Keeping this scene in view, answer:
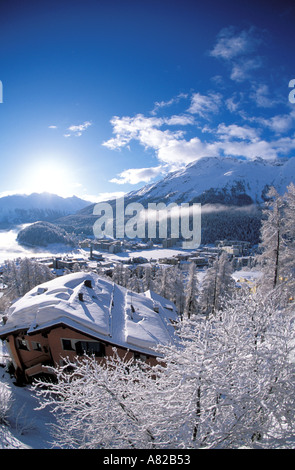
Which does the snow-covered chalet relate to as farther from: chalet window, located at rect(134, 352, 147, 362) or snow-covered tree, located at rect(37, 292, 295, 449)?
snow-covered tree, located at rect(37, 292, 295, 449)

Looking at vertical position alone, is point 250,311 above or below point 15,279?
above

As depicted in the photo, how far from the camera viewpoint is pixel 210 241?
171875 millimetres

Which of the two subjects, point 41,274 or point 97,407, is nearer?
point 97,407

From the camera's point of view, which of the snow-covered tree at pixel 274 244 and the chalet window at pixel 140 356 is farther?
the snow-covered tree at pixel 274 244

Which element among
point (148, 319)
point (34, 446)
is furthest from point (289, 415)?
point (148, 319)

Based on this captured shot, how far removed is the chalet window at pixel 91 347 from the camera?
12945 mm

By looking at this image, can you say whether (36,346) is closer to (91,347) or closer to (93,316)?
(91,347)

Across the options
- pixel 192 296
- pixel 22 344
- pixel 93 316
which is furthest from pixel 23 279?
pixel 192 296

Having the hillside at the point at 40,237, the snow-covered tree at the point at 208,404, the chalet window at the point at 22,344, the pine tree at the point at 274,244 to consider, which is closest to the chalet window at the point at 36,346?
the chalet window at the point at 22,344

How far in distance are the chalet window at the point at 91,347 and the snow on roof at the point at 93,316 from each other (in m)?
1.22

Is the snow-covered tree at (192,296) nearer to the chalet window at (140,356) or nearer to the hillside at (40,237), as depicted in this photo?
the chalet window at (140,356)

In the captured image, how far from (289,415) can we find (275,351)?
1307mm

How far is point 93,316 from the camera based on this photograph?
43.6ft
